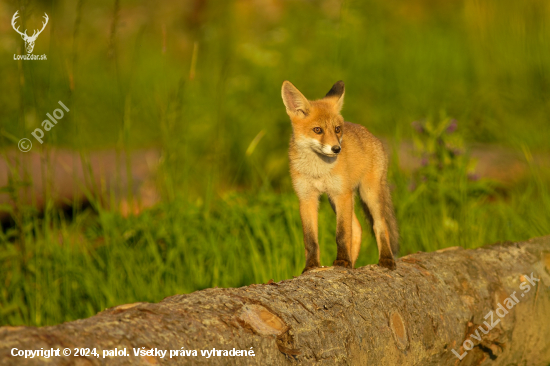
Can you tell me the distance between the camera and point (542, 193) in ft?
14.9

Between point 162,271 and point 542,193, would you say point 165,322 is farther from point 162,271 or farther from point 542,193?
point 542,193

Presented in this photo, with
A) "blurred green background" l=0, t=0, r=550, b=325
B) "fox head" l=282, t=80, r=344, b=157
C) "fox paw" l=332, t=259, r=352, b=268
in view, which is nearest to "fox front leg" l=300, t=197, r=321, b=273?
"fox paw" l=332, t=259, r=352, b=268

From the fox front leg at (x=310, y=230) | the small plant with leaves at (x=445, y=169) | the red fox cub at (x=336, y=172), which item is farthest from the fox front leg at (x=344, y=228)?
the small plant with leaves at (x=445, y=169)

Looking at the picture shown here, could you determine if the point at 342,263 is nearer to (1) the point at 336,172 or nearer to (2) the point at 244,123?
(1) the point at 336,172

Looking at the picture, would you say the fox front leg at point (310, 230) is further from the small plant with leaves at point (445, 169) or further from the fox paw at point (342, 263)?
the small plant with leaves at point (445, 169)

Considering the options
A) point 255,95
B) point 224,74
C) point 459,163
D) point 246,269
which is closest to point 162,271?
point 246,269

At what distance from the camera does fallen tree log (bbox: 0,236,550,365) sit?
1897mm

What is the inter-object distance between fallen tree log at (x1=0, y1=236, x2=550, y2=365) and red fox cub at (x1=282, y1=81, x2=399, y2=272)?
0.81 feet

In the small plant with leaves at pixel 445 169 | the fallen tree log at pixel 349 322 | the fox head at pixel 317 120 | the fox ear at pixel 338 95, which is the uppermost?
the fox ear at pixel 338 95

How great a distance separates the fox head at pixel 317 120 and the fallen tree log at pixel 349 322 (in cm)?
75

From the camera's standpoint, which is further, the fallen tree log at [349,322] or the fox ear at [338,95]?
the fox ear at [338,95]

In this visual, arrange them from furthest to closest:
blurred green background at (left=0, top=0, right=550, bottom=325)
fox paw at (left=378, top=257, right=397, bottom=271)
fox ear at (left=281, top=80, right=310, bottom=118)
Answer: blurred green background at (left=0, top=0, right=550, bottom=325) < fox ear at (left=281, top=80, right=310, bottom=118) < fox paw at (left=378, top=257, right=397, bottom=271)

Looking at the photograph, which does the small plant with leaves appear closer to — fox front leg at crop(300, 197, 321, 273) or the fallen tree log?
the fallen tree log

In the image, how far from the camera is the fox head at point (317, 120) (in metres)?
3.20
